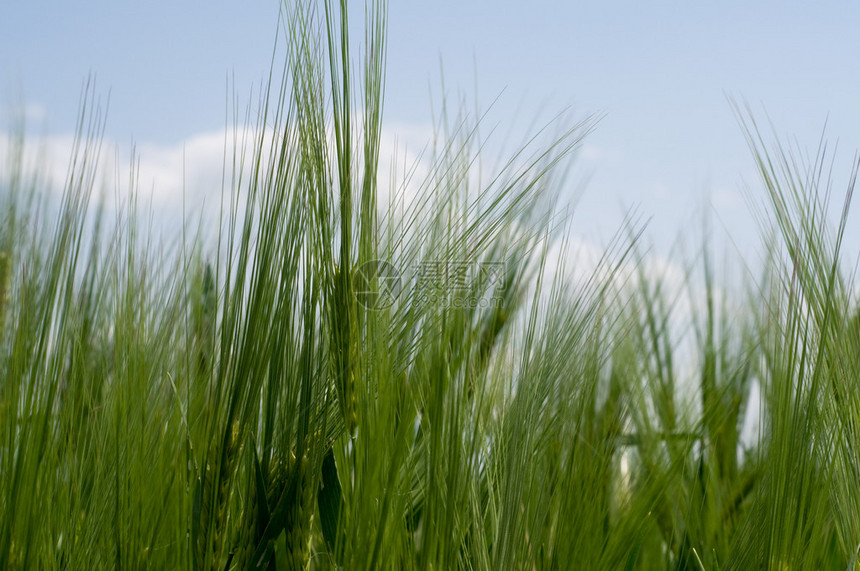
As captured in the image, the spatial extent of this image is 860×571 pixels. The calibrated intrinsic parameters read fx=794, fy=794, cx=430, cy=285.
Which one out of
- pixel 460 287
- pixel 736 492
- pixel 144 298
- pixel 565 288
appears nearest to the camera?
pixel 460 287

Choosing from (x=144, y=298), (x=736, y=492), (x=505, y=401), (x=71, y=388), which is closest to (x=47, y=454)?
(x=71, y=388)

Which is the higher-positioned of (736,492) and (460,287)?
(460,287)

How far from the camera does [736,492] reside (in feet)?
3.34

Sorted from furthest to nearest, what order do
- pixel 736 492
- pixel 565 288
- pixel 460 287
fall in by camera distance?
1. pixel 736 492
2. pixel 565 288
3. pixel 460 287

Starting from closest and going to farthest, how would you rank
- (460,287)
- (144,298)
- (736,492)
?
(460,287) → (144,298) → (736,492)

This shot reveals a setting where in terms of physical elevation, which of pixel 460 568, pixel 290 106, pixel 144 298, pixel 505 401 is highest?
pixel 290 106

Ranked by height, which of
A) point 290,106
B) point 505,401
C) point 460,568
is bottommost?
point 460,568

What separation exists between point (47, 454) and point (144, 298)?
0.60 ft

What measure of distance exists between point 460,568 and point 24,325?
47 centimetres

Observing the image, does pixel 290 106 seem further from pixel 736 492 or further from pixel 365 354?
pixel 736 492

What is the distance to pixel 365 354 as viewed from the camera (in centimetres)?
60

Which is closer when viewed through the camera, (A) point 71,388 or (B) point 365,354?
(B) point 365,354

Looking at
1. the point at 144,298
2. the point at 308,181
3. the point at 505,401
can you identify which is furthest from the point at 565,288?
the point at 144,298

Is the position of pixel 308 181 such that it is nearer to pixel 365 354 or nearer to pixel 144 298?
pixel 365 354
